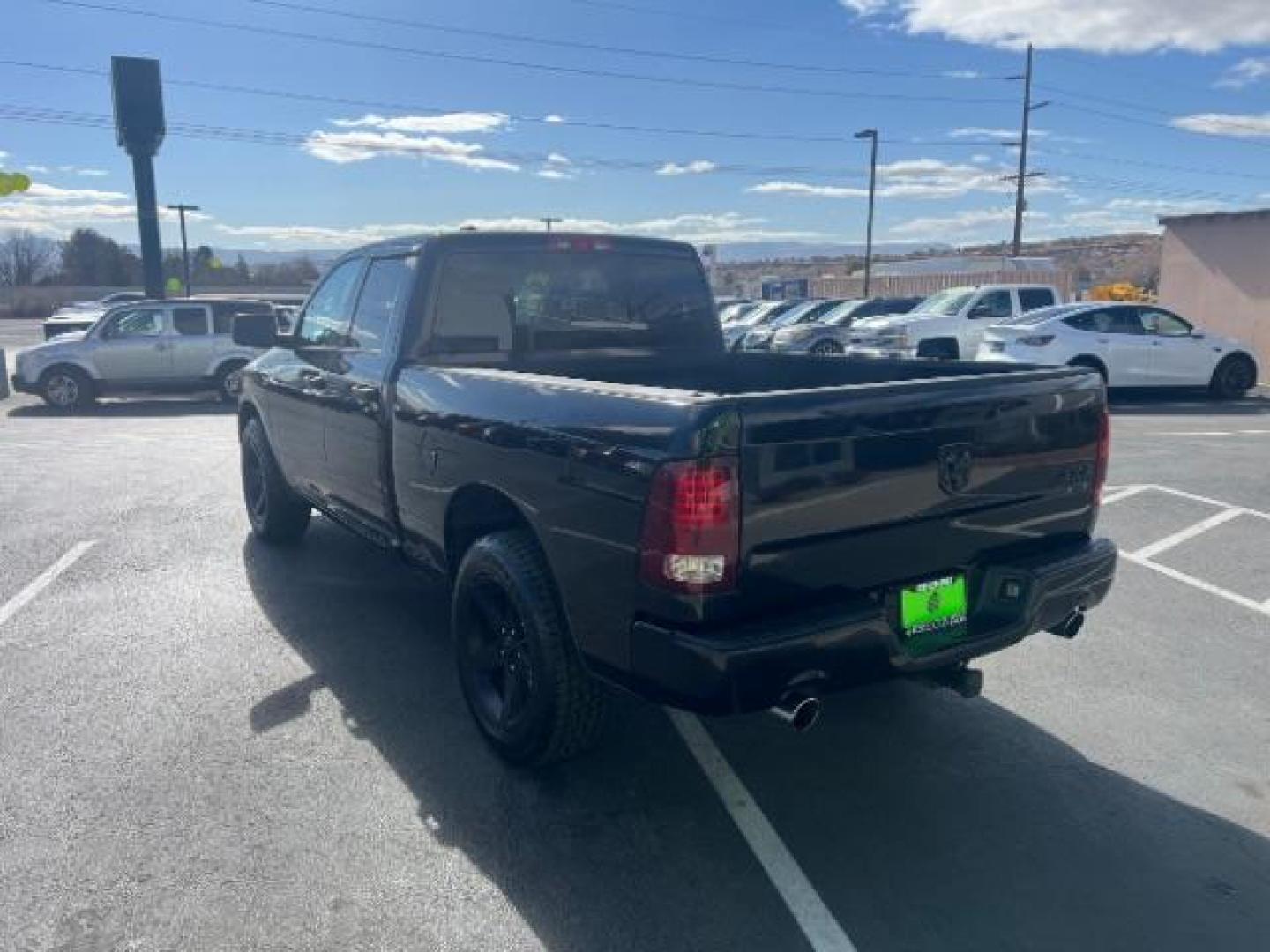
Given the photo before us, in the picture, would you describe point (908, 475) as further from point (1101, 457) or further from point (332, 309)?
point (332, 309)

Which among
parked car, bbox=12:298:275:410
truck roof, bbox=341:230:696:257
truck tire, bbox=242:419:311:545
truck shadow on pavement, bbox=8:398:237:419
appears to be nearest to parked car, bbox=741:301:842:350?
parked car, bbox=12:298:275:410

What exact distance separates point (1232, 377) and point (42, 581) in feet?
57.0

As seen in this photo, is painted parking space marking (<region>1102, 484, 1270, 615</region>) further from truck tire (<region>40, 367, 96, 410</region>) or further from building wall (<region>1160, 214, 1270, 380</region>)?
building wall (<region>1160, 214, 1270, 380</region>)

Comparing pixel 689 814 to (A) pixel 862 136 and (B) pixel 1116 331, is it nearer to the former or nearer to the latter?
(B) pixel 1116 331

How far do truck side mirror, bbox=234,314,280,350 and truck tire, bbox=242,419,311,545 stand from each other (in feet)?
2.44

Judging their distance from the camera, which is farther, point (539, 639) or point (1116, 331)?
point (1116, 331)

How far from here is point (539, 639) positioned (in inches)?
135

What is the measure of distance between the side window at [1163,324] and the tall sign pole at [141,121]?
22069mm

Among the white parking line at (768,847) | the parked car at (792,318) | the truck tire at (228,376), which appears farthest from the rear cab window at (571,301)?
the parked car at (792,318)

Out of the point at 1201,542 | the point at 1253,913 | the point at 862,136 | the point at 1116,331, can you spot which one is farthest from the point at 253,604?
the point at 862,136

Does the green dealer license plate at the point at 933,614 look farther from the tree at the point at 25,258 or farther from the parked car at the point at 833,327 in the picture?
the tree at the point at 25,258

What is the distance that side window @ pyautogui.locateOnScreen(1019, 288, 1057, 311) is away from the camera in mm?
18859

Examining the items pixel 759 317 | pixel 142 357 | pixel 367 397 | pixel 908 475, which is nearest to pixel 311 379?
pixel 367 397

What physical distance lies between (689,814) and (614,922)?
65cm
